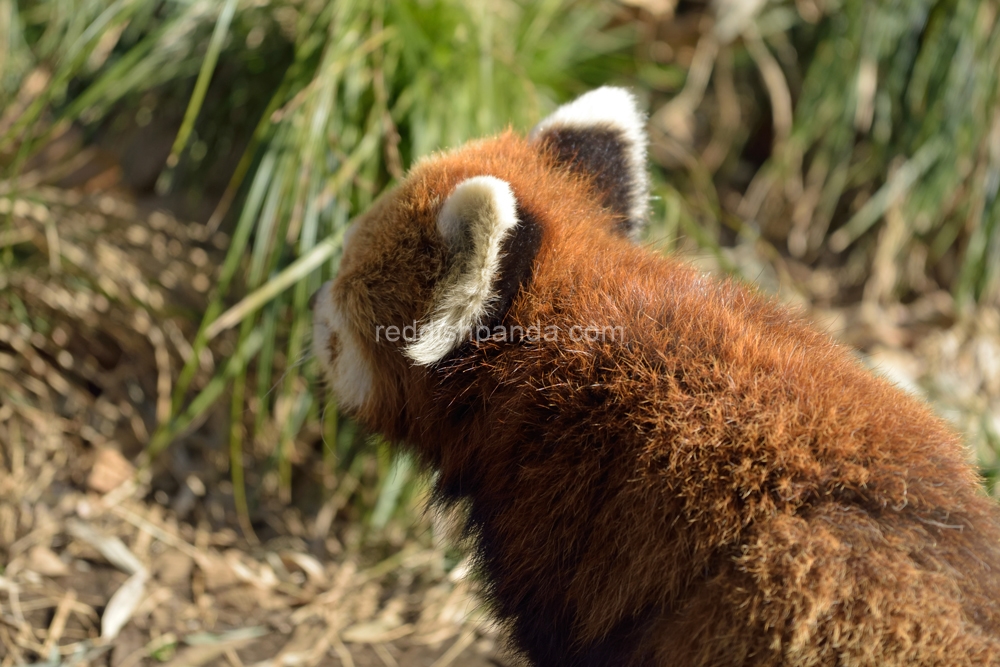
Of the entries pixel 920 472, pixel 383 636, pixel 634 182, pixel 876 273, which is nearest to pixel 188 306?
pixel 383 636

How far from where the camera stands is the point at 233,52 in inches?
137

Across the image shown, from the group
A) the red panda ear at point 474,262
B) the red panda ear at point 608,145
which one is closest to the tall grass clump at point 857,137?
the red panda ear at point 608,145

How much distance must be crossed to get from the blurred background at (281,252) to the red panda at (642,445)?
2.30ft

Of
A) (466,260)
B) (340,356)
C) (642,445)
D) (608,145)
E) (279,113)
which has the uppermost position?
(608,145)

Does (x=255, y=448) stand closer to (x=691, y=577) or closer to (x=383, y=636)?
(x=383, y=636)

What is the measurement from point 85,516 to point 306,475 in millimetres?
860

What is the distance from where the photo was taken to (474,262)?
163cm

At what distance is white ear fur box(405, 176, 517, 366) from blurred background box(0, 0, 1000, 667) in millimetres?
851

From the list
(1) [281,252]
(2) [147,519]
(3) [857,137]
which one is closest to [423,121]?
(1) [281,252]

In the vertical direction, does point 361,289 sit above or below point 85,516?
above

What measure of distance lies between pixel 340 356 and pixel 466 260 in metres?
0.58

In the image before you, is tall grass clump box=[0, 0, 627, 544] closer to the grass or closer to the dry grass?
the grass

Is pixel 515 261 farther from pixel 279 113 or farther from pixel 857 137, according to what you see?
pixel 857 137

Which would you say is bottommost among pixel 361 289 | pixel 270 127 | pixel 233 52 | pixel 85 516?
pixel 85 516
